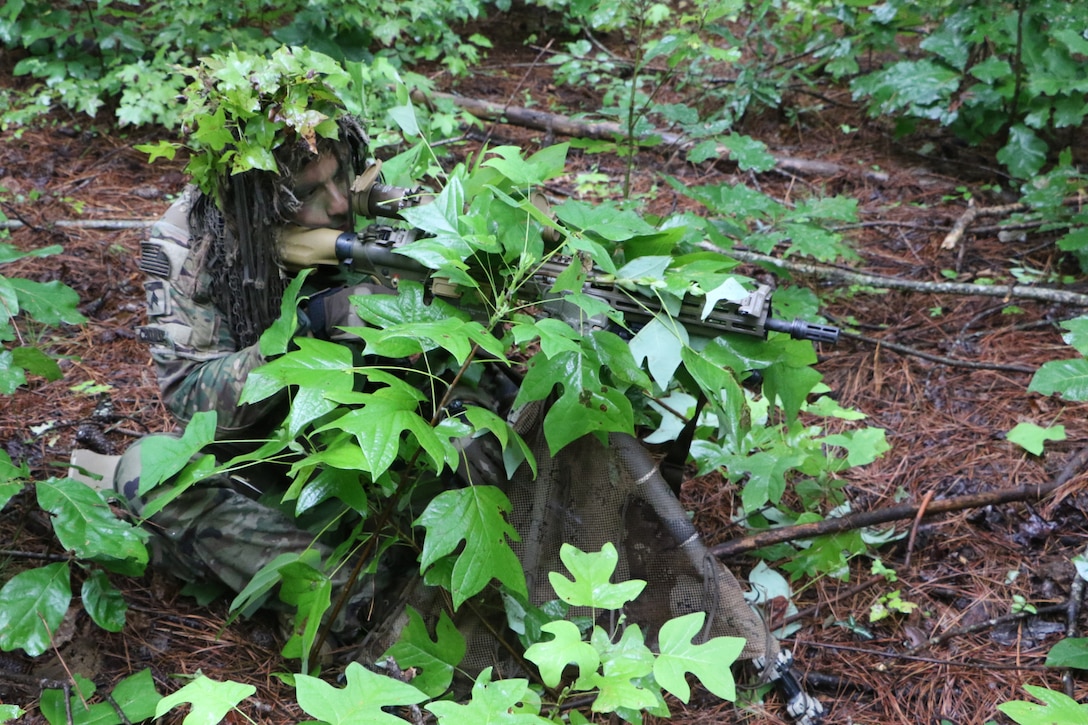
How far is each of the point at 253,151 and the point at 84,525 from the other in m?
1.04

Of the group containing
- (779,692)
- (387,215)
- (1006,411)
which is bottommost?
(779,692)

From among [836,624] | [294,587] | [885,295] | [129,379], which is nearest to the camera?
[294,587]

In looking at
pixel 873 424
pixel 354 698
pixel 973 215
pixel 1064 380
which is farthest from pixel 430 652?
pixel 973 215

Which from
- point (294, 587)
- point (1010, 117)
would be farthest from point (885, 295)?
point (294, 587)

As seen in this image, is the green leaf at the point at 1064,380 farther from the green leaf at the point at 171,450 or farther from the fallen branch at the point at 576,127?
the fallen branch at the point at 576,127

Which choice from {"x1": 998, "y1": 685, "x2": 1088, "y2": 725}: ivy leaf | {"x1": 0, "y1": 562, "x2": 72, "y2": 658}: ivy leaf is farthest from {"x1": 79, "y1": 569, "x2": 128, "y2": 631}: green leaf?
{"x1": 998, "y1": 685, "x2": 1088, "y2": 725}: ivy leaf

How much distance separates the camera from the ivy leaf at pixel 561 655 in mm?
1490

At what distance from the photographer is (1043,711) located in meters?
1.57

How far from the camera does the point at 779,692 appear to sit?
2201 millimetres

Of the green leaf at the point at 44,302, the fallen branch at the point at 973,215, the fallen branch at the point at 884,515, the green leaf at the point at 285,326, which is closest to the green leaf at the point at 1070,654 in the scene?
the fallen branch at the point at 884,515

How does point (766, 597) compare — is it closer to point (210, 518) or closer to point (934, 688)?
point (934, 688)

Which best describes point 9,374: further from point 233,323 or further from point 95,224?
point 95,224

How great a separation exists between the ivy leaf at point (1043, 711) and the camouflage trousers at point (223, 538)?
1545mm

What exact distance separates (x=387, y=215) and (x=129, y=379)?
1.66 meters
